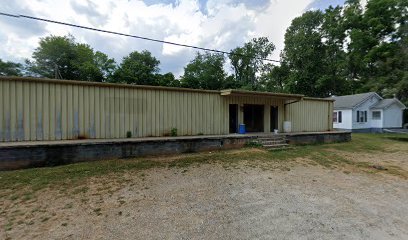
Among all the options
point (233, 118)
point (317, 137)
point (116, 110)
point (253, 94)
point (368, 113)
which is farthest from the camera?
point (368, 113)

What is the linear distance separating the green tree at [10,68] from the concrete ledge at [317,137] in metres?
35.4

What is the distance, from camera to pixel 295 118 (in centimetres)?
1381

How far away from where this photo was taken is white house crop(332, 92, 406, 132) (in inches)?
794

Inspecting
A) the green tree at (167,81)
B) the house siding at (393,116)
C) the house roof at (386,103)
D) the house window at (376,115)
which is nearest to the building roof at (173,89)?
the house roof at (386,103)

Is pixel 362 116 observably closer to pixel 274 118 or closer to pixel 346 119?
pixel 346 119

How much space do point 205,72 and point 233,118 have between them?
69.5 feet

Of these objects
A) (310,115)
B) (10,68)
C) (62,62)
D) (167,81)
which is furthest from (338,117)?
(10,68)

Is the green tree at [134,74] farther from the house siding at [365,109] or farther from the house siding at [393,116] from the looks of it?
the house siding at [393,116]

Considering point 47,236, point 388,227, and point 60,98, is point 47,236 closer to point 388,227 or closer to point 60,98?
point 388,227

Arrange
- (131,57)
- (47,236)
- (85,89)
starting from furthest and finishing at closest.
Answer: (131,57), (85,89), (47,236)

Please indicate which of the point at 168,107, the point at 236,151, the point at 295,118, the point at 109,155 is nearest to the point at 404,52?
the point at 295,118

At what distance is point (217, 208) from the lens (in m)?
4.20

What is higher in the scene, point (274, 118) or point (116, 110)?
point (116, 110)

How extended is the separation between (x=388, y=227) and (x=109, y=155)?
795 cm
